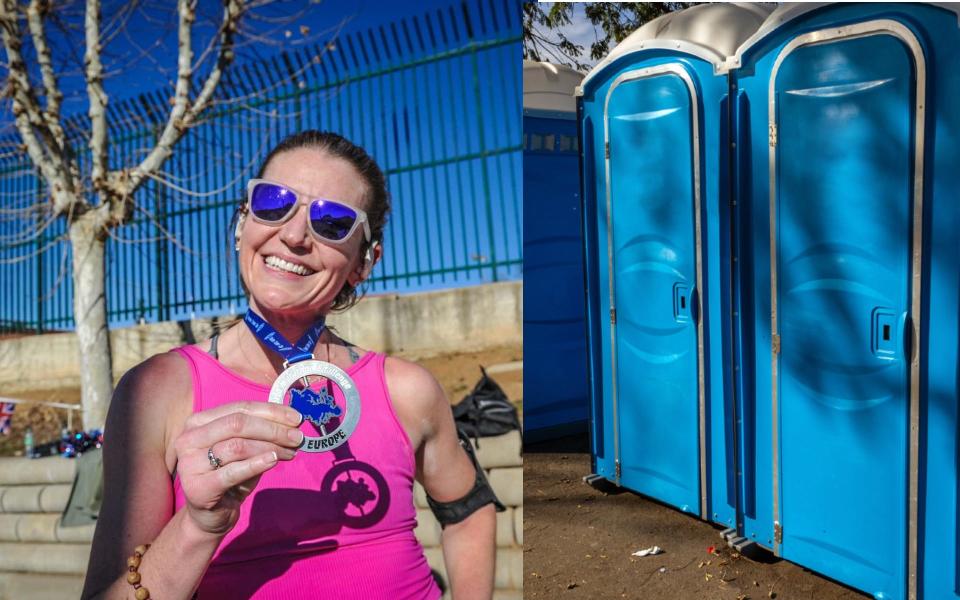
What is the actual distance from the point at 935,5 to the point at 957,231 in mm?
652

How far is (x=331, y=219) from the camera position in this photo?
1211 millimetres

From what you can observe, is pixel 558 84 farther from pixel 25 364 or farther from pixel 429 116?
pixel 25 364

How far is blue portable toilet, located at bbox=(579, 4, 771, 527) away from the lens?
3.36 m

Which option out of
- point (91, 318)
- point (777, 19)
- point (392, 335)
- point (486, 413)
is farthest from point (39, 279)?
point (777, 19)

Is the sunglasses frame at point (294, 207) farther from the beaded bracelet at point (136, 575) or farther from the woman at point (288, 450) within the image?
the beaded bracelet at point (136, 575)

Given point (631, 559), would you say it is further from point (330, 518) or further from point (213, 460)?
point (213, 460)

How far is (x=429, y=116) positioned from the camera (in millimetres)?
3592

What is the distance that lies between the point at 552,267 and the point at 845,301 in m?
2.44

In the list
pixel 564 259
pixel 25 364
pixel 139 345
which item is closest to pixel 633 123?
pixel 564 259

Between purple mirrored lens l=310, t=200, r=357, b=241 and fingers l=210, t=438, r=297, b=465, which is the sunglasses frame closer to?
purple mirrored lens l=310, t=200, r=357, b=241

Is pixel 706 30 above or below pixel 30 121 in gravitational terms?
above

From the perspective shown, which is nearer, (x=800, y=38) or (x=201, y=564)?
(x=201, y=564)

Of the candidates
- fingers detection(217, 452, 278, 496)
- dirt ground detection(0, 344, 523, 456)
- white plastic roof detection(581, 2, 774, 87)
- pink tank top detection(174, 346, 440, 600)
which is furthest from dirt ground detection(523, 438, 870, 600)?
fingers detection(217, 452, 278, 496)

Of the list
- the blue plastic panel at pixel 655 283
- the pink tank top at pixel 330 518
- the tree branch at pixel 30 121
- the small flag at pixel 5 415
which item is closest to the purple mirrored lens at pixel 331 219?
the pink tank top at pixel 330 518
